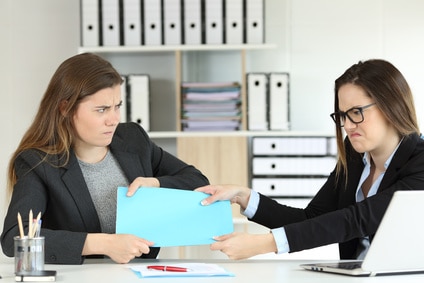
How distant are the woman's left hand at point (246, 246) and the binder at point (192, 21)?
2271 mm

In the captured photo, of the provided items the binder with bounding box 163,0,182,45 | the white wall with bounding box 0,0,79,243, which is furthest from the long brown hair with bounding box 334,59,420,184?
the white wall with bounding box 0,0,79,243

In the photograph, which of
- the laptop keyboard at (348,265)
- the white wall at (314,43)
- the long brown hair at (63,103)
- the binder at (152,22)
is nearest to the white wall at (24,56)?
the white wall at (314,43)

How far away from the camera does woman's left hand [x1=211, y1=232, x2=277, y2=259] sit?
2.37 m

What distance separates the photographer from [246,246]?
2375 mm

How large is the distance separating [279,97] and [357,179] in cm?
183

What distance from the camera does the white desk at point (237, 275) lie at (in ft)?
6.89

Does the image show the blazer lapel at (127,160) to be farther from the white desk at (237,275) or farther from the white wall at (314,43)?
the white wall at (314,43)

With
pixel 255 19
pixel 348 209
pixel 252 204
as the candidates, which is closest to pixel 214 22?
pixel 255 19

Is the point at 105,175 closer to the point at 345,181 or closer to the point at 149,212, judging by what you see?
the point at 149,212

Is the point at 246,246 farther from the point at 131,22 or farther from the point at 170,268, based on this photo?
the point at 131,22

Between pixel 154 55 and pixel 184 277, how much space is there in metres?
2.83

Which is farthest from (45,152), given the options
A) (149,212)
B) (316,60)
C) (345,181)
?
(316,60)

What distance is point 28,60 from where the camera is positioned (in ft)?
15.2

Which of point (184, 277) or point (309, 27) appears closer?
point (184, 277)
